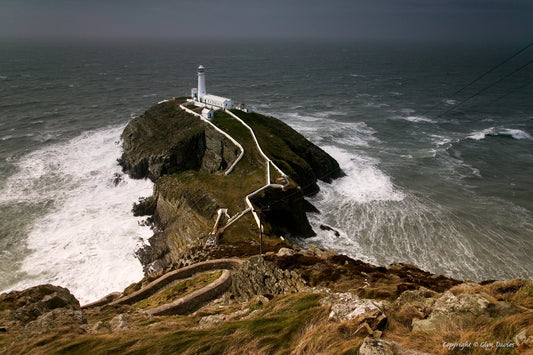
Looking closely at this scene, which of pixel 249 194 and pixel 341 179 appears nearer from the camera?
pixel 249 194

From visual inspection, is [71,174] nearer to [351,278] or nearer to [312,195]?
[312,195]

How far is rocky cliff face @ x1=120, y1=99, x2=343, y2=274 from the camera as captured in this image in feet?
121

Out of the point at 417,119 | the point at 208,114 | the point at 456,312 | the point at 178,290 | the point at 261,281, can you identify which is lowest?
the point at 178,290

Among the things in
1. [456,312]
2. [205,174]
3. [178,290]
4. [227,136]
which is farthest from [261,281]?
[227,136]

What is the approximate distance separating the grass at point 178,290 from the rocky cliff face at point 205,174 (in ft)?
25.6

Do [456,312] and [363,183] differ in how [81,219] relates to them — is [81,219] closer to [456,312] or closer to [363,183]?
[363,183]

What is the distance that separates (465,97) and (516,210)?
80433 mm

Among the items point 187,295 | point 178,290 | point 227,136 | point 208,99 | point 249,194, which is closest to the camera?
point 187,295

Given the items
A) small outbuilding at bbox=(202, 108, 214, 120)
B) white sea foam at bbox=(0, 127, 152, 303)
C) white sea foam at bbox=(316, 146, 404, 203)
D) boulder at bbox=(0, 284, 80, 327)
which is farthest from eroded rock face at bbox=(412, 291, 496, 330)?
small outbuilding at bbox=(202, 108, 214, 120)

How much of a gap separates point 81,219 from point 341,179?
3830cm

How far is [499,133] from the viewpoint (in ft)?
248

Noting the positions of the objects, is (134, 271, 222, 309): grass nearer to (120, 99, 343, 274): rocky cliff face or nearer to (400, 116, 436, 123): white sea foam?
(120, 99, 343, 274): rocky cliff face

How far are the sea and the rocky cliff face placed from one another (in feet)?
9.18

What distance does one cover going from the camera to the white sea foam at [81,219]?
112 feet
